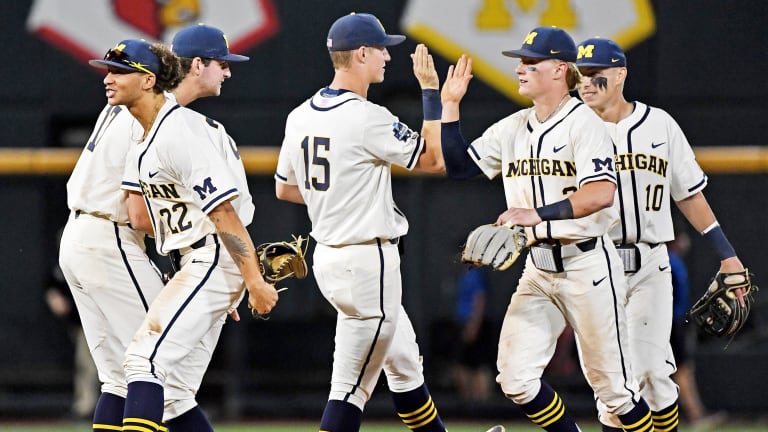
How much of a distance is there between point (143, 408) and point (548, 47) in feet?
7.78

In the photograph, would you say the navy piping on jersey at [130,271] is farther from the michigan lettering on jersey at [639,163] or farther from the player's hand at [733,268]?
the player's hand at [733,268]

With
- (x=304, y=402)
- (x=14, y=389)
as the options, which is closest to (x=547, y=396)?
(x=304, y=402)

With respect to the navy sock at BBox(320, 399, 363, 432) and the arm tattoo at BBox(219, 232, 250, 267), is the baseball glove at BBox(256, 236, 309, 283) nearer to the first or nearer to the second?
the arm tattoo at BBox(219, 232, 250, 267)

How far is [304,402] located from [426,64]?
5735 mm

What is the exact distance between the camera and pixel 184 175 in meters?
5.50

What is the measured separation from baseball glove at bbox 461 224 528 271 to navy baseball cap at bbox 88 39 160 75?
1.53 meters

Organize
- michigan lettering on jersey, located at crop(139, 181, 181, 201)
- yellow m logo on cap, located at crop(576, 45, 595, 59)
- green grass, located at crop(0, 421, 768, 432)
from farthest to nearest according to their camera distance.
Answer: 1. green grass, located at crop(0, 421, 768, 432)
2. yellow m logo on cap, located at crop(576, 45, 595, 59)
3. michigan lettering on jersey, located at crop(139, 181, 181, 201)

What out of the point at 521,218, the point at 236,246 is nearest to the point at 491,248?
the point at 521,218

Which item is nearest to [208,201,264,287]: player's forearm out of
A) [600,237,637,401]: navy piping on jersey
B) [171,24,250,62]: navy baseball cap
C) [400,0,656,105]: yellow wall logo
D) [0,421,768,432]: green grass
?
[171,24,250,62]: navy baseball cap

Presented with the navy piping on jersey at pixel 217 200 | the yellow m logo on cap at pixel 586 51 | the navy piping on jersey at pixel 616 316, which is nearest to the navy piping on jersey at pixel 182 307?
the navy piping on jersey at pixel 217 200

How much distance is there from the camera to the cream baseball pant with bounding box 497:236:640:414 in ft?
19.9

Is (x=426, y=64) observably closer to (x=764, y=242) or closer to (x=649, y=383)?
(x=649, y=383)

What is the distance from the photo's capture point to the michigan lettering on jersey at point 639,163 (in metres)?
6.48

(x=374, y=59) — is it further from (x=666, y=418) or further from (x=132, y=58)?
(x=666, y=418)
